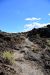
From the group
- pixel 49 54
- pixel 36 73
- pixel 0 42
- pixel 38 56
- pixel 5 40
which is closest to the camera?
pixel 36 73

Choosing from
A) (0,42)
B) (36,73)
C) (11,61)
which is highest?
(0,42)

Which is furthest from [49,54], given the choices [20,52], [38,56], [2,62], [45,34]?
[45,34]

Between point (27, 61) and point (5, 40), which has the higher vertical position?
point (5, 40)

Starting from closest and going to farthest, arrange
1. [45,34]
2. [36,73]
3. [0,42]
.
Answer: [36,73], [0,42], [45,34]

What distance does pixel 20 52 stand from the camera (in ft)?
51.4

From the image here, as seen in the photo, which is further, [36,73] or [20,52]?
[20,52]

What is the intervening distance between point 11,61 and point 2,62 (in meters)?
0.63

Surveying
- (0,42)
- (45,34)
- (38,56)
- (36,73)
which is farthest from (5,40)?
(45,34)

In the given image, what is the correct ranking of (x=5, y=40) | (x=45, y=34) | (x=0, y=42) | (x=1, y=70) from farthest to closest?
1. (x=45, y=34)
2. (x=5, y=40)
3. (x=0, y=42)
4. (x=1, y=70)

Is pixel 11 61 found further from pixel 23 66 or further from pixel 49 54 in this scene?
pixel 49 54

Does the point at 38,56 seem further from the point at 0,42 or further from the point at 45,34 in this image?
the point at 45,34

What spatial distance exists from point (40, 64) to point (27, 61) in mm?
972

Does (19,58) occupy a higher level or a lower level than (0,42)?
lower

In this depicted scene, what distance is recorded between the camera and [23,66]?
12258 mm
